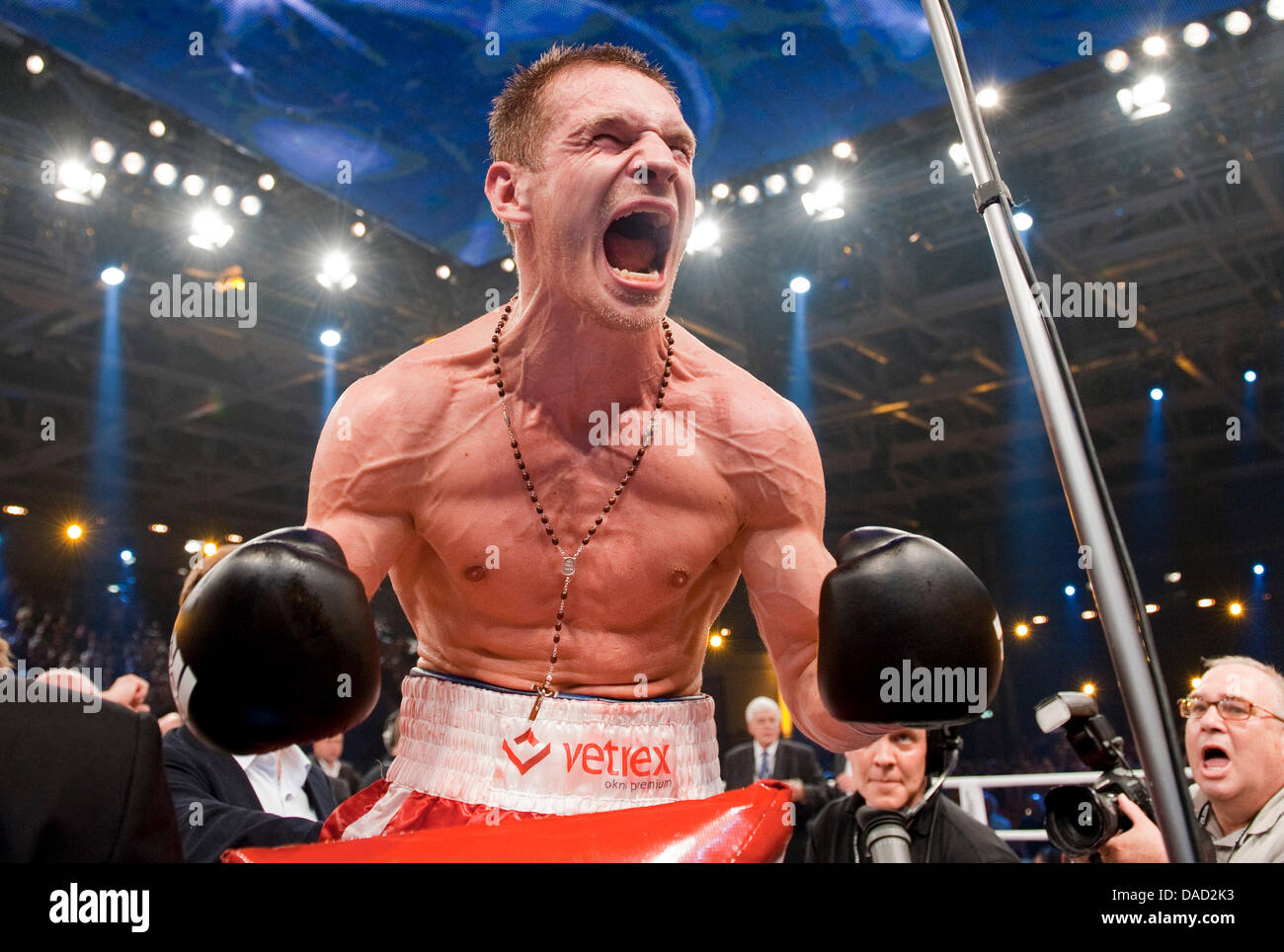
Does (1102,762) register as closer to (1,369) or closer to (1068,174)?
(1068,174)

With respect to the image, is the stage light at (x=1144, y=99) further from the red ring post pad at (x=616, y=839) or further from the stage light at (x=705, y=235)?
the red ring post pad at (x=616, y=839)

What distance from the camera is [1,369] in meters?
7.19

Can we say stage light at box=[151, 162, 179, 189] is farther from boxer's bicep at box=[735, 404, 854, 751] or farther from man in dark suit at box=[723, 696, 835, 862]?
boxer's bicep at box=[735, 404, 854, 751]

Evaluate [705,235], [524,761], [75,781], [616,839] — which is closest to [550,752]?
[524,761]

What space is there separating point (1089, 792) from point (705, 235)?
17.8 feet

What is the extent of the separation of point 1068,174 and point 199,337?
626 centimetres

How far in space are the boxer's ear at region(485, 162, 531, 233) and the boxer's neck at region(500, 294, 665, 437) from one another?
109 millimetres

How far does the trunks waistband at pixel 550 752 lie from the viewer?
110cm

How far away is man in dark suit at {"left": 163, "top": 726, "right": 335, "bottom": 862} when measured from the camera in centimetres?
189

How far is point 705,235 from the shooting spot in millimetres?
6426

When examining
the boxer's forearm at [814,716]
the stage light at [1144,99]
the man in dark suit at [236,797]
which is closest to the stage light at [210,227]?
the man in dark suit at [236,797]

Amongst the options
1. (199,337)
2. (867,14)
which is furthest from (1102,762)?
(199,337)

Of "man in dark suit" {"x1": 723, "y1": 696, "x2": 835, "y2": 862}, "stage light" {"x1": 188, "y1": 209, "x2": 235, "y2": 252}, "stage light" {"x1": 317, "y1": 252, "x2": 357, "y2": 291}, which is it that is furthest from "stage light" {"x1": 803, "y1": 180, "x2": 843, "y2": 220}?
"stage light" {"x1": 188, "y1": 209, "x2": 235, "y2": 252}
